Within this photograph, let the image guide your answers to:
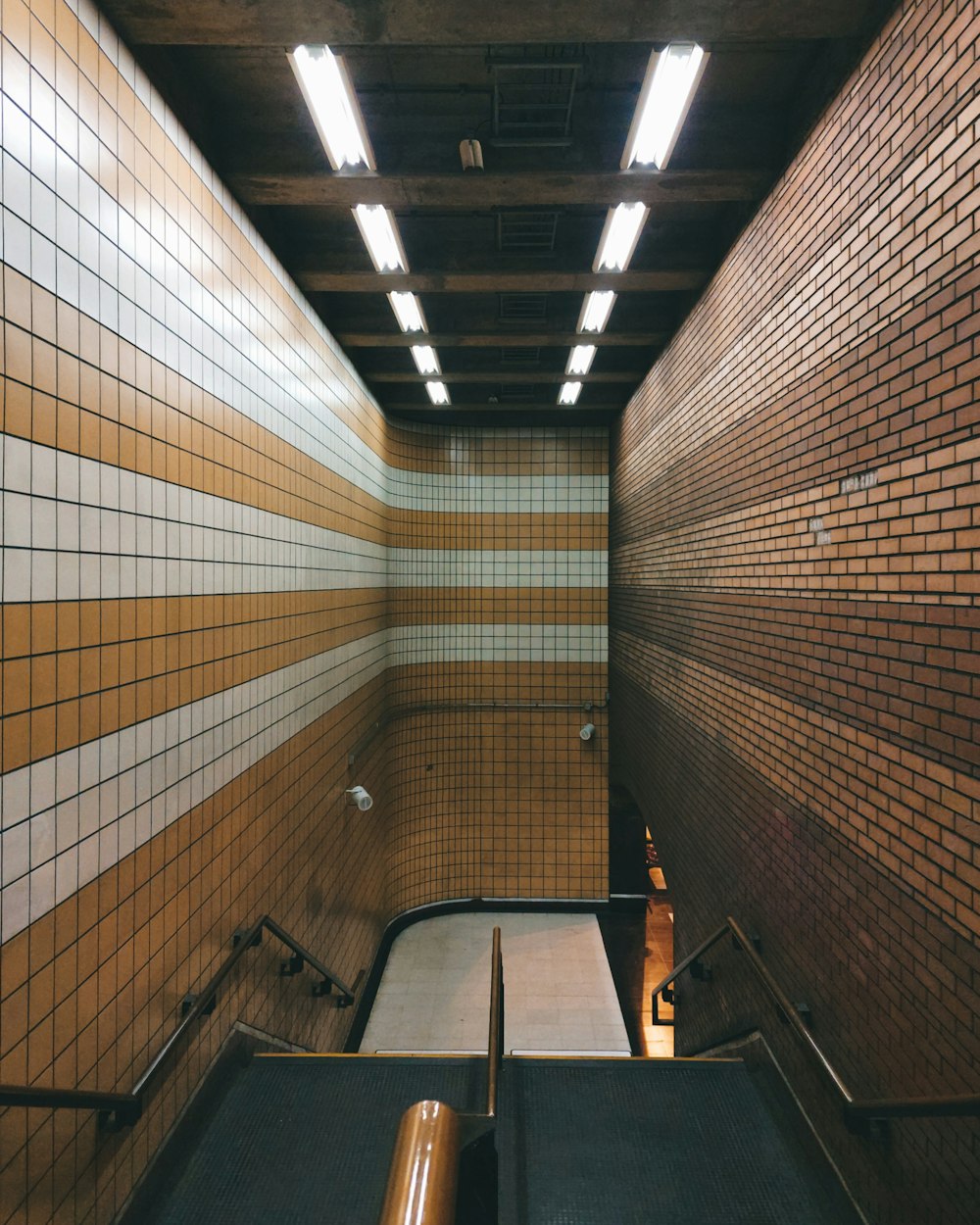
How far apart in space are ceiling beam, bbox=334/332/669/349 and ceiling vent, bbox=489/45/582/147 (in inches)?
96.0

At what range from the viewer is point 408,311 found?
5.59 meters

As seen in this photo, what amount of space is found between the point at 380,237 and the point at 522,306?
5.75 ft

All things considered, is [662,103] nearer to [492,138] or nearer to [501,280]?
[492,138]

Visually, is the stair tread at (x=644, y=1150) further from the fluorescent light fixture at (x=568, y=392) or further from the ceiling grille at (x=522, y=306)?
the fluorescent light fixture at (x=568, y=392)

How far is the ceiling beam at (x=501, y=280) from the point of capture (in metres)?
4.74

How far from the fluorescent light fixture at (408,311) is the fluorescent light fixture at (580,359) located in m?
1.57

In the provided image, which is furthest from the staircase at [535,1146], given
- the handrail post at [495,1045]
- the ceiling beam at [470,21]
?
the ceiling beam at [470,21]

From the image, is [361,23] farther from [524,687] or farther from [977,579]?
[524,687]

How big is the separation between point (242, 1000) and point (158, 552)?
109 inches

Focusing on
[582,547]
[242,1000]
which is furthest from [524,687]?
[242,1000]

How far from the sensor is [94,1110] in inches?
94.6

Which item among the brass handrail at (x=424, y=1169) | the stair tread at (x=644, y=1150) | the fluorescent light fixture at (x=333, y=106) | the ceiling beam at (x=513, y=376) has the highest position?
the ceiling beam at (x=513, y=376)

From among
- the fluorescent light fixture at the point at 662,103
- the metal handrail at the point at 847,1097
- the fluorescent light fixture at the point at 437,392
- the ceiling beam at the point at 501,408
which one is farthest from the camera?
the ceiling beam at the point at 501,408

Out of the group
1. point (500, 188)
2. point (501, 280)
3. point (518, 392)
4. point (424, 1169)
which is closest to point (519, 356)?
point (518, 392)
